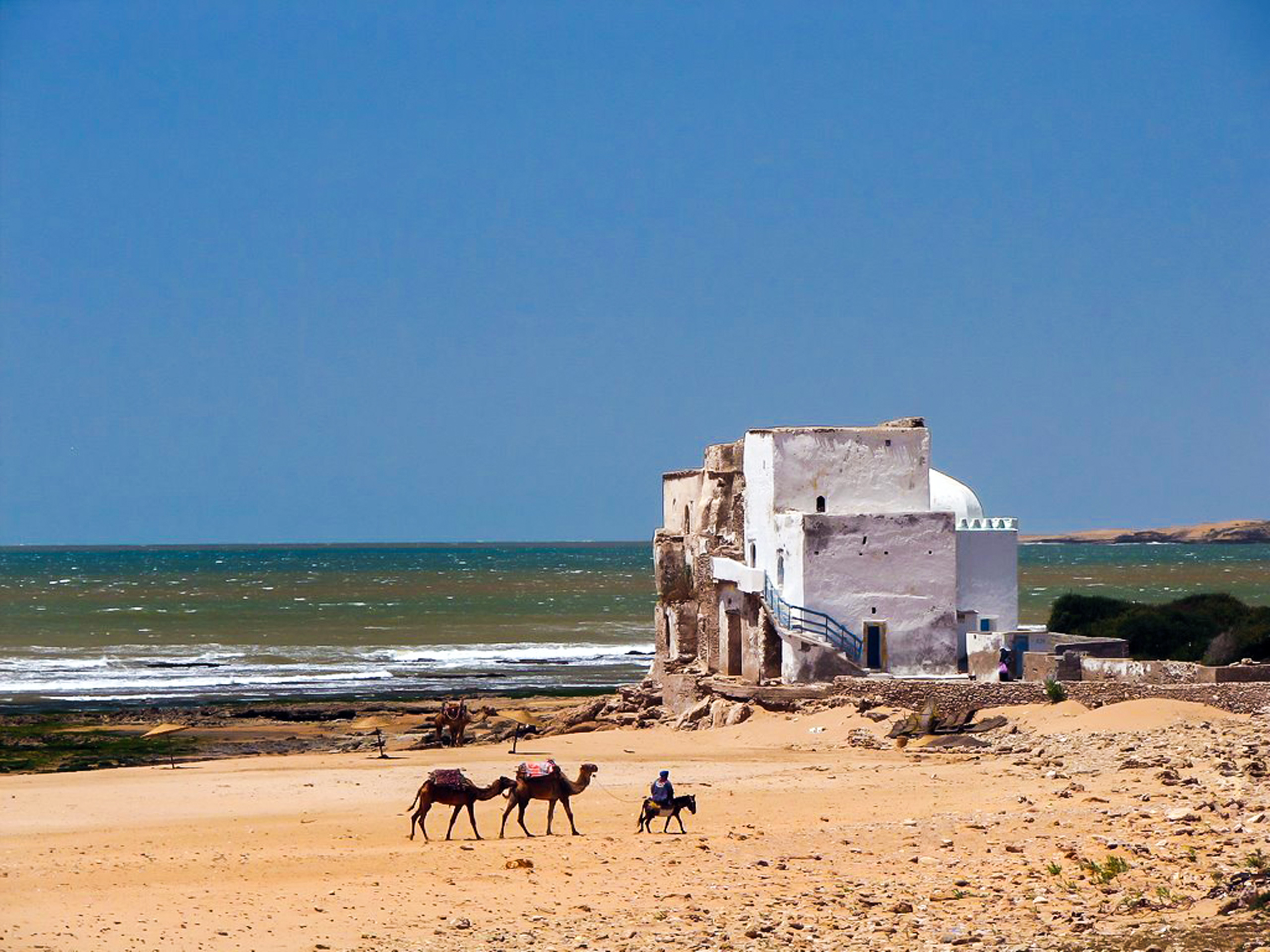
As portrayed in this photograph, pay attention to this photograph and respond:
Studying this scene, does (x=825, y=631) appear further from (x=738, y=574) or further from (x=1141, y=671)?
(x=1141, y=671)

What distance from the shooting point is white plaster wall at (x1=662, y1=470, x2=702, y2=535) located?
119 feet

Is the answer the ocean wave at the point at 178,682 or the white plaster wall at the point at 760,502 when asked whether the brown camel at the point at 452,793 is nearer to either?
the white plaster wall at the point at 760,502

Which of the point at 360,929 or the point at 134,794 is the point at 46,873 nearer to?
the point at 360,929

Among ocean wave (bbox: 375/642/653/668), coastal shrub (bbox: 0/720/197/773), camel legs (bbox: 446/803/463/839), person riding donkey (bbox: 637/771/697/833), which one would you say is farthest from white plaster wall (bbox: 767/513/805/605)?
ocean wave (bbox: 375/642/653/668)

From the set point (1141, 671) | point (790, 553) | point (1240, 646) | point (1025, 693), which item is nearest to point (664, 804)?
point (1025, 693)

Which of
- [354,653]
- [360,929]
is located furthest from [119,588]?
[360,929]

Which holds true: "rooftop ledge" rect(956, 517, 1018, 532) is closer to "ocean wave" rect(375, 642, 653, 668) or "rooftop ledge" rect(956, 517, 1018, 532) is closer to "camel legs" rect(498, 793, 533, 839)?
"camel legs" rect(498, 793, 533, 839)

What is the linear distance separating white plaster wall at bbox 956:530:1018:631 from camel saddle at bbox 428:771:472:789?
573 inches

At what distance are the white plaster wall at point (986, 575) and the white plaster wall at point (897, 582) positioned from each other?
844 millimetres

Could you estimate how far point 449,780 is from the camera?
18.0 meters

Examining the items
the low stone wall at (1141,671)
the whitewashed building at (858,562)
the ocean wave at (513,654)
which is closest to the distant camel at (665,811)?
the low stone wall at (1141,671)

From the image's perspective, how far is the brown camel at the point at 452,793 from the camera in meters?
17.9

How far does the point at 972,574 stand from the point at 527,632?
41.3 meters

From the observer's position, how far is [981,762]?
74.7 ft
